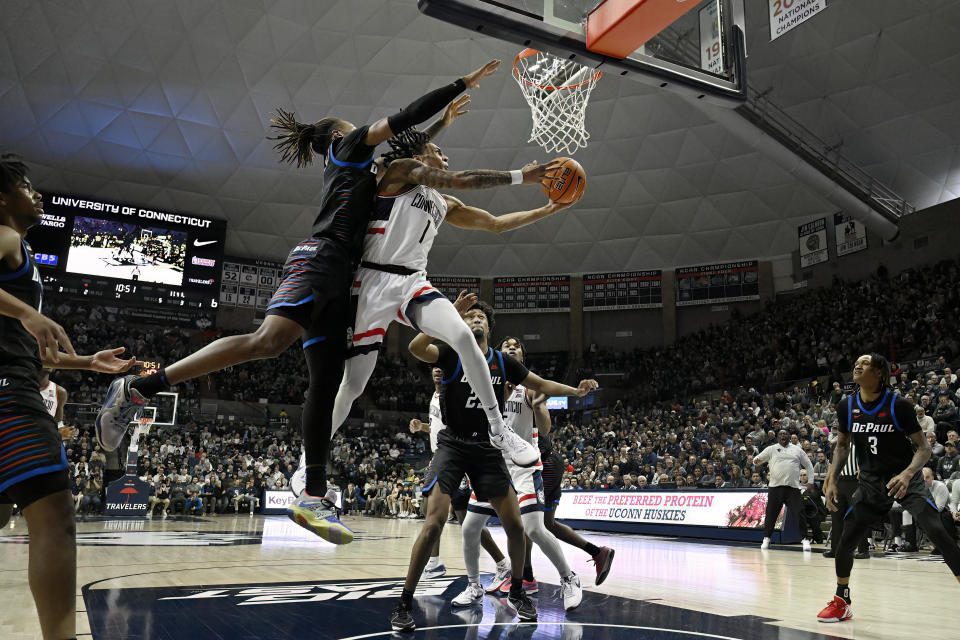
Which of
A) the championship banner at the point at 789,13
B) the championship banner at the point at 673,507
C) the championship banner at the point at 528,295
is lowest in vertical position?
the championship banner at the point at 673,507

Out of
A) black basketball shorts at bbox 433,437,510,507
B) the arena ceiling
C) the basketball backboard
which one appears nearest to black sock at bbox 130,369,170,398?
black basketball shorts at bbox 433,437,510,507

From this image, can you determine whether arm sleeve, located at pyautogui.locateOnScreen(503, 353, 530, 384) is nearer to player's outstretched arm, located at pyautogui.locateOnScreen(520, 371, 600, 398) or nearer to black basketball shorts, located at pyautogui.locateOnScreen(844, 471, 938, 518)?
player's outstretched arm, located at pyautogui.locateOnScreen(520, 371, 600, 398)

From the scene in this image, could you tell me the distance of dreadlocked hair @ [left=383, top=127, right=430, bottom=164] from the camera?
159 inches

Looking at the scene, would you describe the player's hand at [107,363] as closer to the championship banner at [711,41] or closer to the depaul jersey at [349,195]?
the depaul jersey at [349,195]

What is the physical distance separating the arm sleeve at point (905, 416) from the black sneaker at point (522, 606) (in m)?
3.07

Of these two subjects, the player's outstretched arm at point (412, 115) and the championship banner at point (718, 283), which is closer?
the player's outstretched arm at point (412, 115)

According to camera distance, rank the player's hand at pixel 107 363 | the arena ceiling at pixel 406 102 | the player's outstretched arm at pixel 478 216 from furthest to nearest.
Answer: the arena ceiling at pixel 406 102, the player's outstretched arm at pixel 478 216, the player's hand at pixel 107 363

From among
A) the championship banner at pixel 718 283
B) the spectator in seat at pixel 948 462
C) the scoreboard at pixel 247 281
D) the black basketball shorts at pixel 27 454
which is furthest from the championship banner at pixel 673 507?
the scoreboard at pixel 247 281

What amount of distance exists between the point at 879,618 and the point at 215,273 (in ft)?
83.8

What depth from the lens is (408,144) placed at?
4.08m

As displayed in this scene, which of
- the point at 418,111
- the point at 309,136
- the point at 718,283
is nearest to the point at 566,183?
the point at 418,111

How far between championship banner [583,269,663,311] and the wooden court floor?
22.2m

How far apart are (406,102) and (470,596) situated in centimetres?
2091

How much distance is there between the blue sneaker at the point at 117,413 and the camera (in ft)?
10.4
